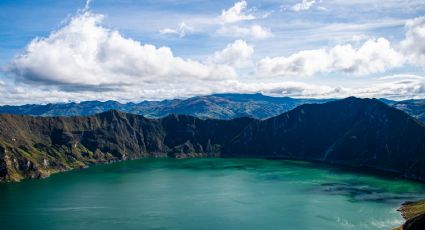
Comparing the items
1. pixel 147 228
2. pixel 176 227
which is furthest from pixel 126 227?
pixel 176 227

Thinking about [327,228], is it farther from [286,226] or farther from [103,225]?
[103,225]

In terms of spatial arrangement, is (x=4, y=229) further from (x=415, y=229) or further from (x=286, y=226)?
(x=415, y=229)

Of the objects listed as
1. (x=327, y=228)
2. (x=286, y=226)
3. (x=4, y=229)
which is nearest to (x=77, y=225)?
(x=4, y=229)

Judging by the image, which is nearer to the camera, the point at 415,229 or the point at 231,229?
the point at 415,229

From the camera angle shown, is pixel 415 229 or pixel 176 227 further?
pixel 176 227

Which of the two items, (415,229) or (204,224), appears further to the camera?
(204,224)

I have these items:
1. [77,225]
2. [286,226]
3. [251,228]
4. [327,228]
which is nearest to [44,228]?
[77,225]

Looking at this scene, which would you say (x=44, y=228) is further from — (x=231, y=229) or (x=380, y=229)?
(x=380, y=229)
